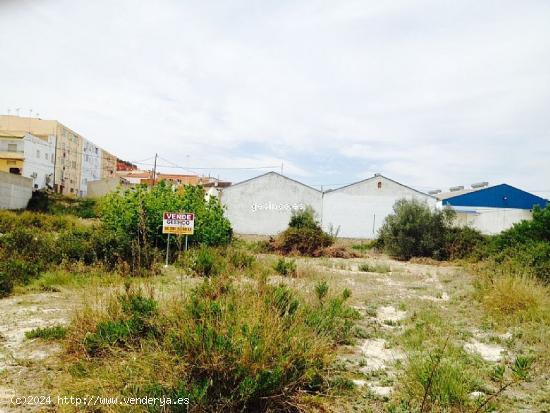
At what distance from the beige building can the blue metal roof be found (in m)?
48.7

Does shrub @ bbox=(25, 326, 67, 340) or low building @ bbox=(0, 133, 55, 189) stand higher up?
low building @ bbox=(0, 133, 55, 189)

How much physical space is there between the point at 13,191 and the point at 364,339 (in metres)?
33.4

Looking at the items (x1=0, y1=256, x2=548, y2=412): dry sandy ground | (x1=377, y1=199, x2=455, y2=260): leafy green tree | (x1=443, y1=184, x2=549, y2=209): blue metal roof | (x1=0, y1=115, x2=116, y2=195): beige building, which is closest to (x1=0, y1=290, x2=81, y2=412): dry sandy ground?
(x1=0, y1=256, x2=548, y2=412): dry sandy ground

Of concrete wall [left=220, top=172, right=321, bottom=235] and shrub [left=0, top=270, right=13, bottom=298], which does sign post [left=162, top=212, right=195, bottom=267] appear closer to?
shrub [left=0, top=270, right=13, bottom=298]

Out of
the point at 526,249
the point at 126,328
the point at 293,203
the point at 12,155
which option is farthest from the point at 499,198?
the point at 12,155

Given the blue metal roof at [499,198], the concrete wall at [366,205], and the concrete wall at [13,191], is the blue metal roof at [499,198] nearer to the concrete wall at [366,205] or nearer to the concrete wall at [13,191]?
the concrete wall at [366,205]

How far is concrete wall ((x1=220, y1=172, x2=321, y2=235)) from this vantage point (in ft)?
109

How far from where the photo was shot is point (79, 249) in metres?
9.95

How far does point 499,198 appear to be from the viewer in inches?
1576

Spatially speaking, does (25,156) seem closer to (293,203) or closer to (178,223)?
(293,203)

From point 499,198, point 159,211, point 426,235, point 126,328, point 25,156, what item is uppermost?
point 25,156

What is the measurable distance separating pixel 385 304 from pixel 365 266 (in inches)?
292

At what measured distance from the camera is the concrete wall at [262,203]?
3331cm

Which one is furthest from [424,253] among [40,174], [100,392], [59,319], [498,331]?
[40,174]
